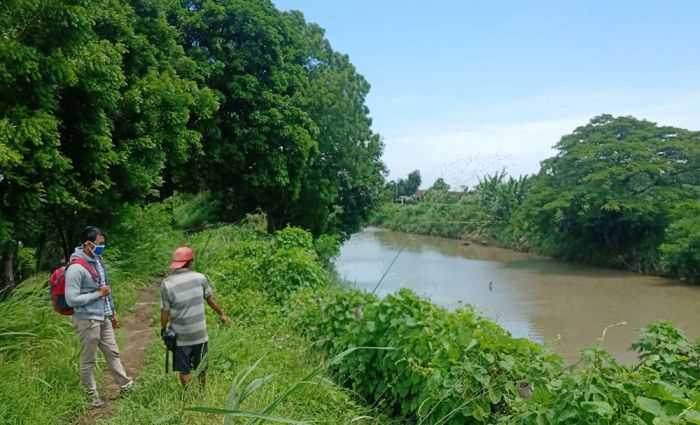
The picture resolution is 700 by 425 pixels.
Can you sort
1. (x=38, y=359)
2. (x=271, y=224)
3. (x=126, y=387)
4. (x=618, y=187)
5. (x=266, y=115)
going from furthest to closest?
1. (x=618, y=187)
2. (x=271, y=224)
3. (x=266, y=115)
4. (x=38, y=359)
5. (x=126, y=387)

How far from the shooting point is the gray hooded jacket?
15.3ft

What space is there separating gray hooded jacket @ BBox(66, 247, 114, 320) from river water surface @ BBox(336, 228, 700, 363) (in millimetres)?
5612

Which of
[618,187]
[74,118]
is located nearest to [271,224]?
[74,118]

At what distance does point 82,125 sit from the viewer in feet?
23.3

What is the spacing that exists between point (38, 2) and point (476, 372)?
5372 millimetres

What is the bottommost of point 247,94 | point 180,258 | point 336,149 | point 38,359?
point 38,359

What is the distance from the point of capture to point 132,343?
7.09 metres

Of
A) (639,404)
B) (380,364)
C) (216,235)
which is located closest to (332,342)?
(380,364)

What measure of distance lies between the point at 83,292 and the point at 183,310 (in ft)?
2.86

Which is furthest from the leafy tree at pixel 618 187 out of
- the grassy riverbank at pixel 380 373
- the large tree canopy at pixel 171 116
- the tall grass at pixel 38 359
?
the tall grass at pixel 38 359

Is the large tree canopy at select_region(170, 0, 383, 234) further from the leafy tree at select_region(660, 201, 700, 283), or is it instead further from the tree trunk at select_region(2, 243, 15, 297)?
the leafy tree at select_region(660, 201, 700, 283)

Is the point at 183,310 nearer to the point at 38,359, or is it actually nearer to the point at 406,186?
the point at 38,359

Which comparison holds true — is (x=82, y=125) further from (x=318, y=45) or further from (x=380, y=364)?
(x=318, y=45)

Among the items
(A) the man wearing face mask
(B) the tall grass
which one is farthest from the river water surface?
(A) the man wearing face mask
